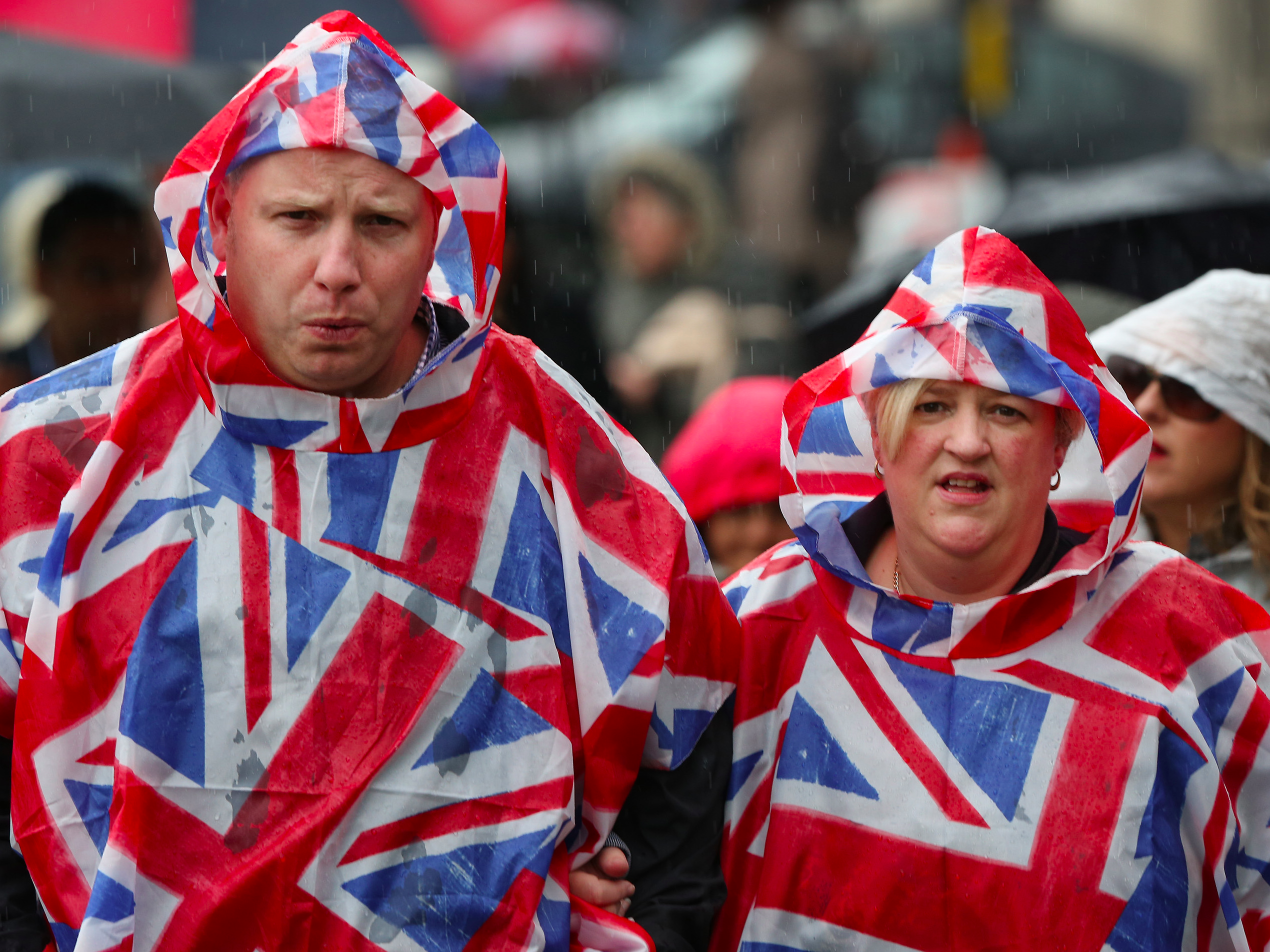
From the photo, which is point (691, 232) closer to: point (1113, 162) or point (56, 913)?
point (56, 913)

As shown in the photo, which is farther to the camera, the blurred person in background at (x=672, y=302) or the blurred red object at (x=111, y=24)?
the blurred person in background at (x=672, y=302)

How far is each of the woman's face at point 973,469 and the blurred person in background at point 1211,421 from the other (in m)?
0.82

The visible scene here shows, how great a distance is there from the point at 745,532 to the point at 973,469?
50.3 inches

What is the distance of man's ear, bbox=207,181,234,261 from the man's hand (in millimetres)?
1151

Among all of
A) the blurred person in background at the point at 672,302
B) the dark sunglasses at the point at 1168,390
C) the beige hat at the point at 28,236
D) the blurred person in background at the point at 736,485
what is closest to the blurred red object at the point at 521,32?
the blurred person in background at the point at 672,302

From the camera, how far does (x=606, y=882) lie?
2729 millimetres

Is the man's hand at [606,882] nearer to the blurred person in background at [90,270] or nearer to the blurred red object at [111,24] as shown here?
the blurred person in background at [90,270]

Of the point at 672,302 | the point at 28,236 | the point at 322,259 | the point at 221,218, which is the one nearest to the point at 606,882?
the point at 322,259

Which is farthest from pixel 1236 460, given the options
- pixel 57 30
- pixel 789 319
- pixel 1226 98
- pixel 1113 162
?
pixel 1226 98

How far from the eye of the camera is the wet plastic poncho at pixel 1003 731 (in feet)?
9.07

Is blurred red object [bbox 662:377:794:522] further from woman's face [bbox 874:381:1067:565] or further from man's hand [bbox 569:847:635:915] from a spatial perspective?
man's hand [bbox 569:847:635:915]

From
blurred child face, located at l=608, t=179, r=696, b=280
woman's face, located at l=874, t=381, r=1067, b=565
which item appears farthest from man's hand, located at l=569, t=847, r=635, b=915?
blurred child face, located at l=608, t=179, r=696, b=280

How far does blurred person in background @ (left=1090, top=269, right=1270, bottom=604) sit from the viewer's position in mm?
3607

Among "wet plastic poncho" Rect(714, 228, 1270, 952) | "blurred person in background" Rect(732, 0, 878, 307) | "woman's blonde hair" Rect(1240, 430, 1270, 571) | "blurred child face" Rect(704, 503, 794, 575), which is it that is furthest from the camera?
"blurred person in background" Rect(732, 0, 878, 307)
